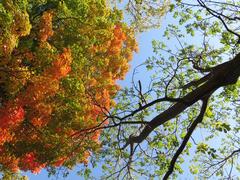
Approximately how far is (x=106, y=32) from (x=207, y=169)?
415 inches

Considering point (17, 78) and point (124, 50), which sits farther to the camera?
point (124, 50)

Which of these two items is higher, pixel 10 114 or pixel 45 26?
pixel 45 26

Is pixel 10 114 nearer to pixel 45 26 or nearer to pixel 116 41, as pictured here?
pixel 45 26

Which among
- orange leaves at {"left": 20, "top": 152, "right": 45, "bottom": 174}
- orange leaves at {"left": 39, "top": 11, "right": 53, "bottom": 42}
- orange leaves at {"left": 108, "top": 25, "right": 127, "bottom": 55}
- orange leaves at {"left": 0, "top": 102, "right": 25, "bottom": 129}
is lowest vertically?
orange leaves at {"left": 20, "top": 152, "right": 45, "bottom": 174}

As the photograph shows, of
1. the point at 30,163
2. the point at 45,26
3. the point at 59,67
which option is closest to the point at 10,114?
the point at 30,163

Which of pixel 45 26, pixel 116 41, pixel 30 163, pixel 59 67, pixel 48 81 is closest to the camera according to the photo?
pixel 59 67

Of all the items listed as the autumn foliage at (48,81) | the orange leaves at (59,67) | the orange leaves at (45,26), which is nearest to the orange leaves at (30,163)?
the autumn foliage at (48,81)

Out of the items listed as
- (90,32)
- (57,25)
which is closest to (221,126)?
(90,32)

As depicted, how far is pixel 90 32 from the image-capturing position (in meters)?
19.6

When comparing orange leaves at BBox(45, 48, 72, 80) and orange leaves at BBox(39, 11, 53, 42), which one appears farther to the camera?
orange leaves at BBox(39, 11, 53, 42)

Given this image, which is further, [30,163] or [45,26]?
[30,163]

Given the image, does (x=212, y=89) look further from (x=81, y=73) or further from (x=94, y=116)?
(x=94, y=116)

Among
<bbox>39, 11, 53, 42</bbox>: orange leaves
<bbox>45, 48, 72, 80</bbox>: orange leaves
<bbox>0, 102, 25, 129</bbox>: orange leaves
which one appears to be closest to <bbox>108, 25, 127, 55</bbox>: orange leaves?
<bbox>39, 11, 53, 42</bbox>: orange leaves

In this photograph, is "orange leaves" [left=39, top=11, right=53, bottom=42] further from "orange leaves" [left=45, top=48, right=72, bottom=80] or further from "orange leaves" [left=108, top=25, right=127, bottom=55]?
"orange leaves" [left=108, top=25, right=127, bottom=55]
